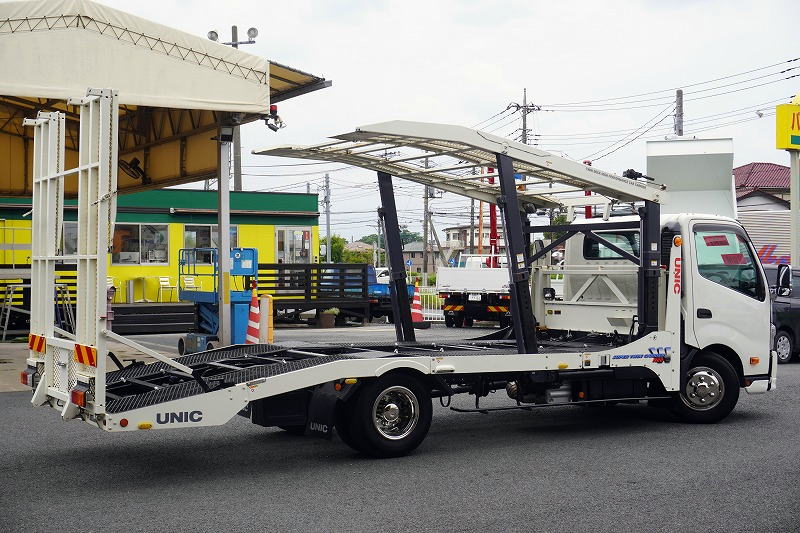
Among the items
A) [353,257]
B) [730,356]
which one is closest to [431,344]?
[730,356]

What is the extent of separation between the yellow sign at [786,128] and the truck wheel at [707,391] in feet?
60.9

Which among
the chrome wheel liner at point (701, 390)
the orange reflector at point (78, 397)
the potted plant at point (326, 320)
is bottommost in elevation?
the potted plant at point (326, 320)

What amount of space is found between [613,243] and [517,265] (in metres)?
2.23

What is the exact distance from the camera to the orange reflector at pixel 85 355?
7.00 metres

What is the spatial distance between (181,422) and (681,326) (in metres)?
5.35

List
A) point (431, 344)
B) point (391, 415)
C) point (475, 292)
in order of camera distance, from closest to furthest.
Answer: point (391, 415) → point (431, 344) → point (475, 292)

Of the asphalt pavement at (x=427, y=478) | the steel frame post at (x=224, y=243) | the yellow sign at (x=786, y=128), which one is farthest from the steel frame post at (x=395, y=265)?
the yellow sign at (x=786, y=128)

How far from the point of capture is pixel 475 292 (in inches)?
961

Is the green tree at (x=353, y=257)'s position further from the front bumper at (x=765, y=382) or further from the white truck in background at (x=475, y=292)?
the front bumper at (x=765, y=382)

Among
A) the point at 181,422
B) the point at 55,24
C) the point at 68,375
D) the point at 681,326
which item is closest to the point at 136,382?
the point at 68,375

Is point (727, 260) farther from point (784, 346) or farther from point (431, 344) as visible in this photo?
point (784, 346)

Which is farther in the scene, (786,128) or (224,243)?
(786,128)

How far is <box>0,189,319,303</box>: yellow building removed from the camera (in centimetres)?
2564

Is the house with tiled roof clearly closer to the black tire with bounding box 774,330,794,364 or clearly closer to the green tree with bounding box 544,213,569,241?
the black tire with bounding box 774,330,794,364
